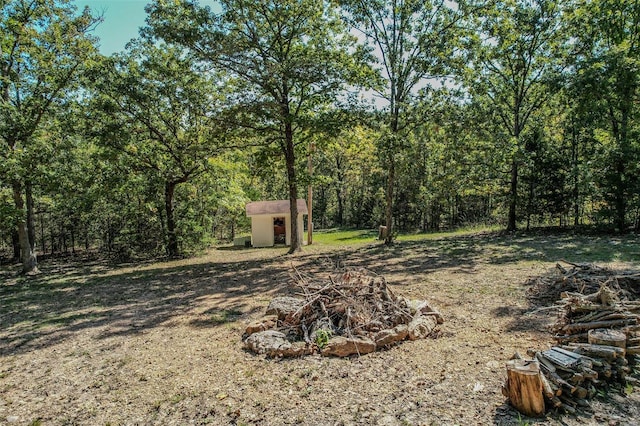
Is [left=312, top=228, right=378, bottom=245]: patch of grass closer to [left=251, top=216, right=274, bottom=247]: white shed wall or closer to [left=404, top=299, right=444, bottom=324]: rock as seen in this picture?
[left=251, top=216, right=274, bottom=247]: white shed wall

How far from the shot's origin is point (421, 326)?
15.4ft

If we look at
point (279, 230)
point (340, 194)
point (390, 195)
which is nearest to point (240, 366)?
point (390, 195)

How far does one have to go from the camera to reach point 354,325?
463 cm

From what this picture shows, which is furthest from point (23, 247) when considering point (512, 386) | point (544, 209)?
point (544, 209)

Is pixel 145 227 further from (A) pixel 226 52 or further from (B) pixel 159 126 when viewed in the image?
(A) pixel 226 52

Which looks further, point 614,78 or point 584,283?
point 614,78

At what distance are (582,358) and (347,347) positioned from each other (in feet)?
7.38

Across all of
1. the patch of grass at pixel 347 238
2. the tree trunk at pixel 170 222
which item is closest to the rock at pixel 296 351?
the tree trunk at pixel 170 222

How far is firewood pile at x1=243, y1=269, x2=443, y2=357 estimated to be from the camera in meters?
4.29

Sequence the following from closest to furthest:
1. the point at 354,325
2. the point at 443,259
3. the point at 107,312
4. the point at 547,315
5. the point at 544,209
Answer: the point at 354,325, the point at 547,315, the point at 107,312, the point at 443,259, the point at 544,209

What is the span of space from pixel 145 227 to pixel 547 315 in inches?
586

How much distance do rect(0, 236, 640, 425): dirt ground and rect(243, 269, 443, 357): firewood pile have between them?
16 cm

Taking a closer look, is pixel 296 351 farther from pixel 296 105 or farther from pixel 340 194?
pixel 340 194

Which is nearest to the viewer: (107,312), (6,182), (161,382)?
(161,382)
